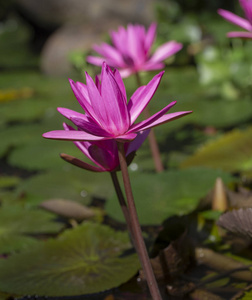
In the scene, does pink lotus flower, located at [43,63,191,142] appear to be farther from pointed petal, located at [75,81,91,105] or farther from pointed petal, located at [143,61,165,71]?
pointed petal, located at [143,61,165,71]

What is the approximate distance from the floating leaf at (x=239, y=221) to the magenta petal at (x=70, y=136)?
0.89ft

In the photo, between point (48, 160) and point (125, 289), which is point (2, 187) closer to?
point (48, 160)

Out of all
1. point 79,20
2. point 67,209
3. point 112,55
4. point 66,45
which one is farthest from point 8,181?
point 79,20

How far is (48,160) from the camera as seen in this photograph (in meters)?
1.78

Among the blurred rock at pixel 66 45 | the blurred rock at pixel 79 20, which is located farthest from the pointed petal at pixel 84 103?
the blurred rock at pixel 66 45

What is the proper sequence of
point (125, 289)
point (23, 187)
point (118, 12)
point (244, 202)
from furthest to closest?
point (118, 12)
point (23, 187)
point (244, 202)
point (125, 289)

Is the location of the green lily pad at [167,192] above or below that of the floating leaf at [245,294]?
above

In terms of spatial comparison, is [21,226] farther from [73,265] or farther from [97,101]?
[97,101]

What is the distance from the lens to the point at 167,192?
1.26 metres

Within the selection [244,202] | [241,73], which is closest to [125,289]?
[244,202]

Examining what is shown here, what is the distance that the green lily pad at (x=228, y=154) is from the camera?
150cm

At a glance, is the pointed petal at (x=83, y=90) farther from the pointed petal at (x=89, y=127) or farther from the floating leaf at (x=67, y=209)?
the floating leaf at (x=67, y=209)

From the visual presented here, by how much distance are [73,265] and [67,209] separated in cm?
22

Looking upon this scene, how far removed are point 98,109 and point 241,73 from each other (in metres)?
1.76
